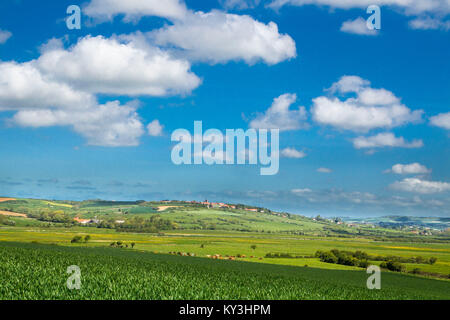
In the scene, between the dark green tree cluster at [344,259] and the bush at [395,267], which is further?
the dark green tree cluster at [344,259]

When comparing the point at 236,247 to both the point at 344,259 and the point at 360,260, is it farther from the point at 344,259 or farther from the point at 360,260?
the point at 360,260

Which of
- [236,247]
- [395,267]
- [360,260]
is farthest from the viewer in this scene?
[236,247]

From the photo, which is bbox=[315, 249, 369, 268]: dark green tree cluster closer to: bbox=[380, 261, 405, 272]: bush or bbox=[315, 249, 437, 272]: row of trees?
bbox=[315, 249, 437, 272]: row of trees

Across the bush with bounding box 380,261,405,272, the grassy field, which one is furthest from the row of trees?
the grassy field


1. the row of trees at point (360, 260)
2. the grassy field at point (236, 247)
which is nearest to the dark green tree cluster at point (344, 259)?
the row of trees at point (360, 260)

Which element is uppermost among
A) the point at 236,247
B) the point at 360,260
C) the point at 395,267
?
the point at 360,260

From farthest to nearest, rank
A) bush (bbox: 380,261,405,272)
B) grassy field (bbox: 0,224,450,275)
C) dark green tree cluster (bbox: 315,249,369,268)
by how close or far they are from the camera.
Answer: grassy field (bbox: 0,224,450,275) < dark green tree cluster (bbox: 315,249,369,268) < bush (bbox: 380,261,405,272)

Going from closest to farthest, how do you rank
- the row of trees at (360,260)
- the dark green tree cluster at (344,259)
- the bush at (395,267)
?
1. the bush at (395,267)
2. the row of trees at (360,260)
3. the dark green tree cluster at (344,259)

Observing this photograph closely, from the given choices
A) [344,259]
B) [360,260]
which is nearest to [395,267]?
[360,260]

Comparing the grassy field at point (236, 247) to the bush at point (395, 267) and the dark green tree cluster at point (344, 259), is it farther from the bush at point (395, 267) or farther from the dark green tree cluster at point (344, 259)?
the bush at point (395, 267)
